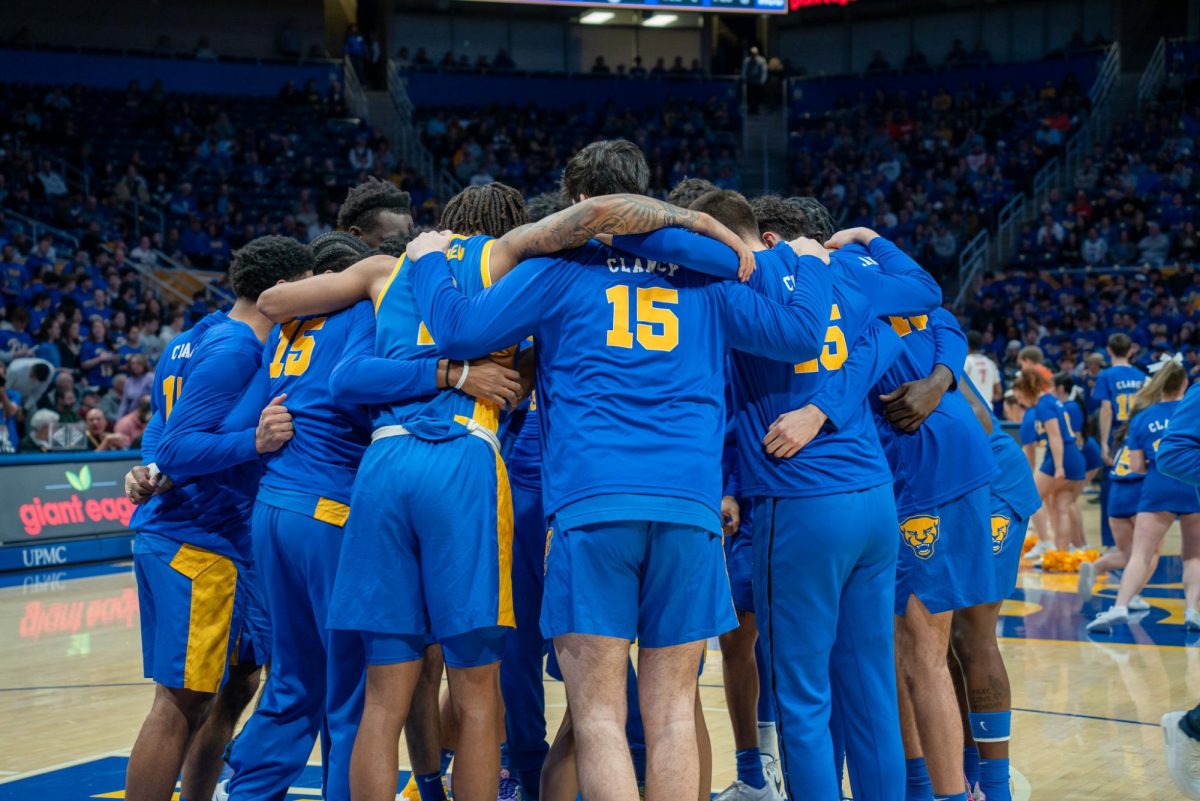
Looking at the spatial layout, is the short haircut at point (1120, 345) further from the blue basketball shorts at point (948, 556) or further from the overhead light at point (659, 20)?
the overhead light at point (659, 20)

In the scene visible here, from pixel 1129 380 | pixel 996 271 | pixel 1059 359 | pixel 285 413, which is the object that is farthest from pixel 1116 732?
pixel 996 271

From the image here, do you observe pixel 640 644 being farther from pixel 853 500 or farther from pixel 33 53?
pixel 33 53

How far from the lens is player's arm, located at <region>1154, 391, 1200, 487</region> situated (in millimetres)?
4129

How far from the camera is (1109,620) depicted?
8625mm

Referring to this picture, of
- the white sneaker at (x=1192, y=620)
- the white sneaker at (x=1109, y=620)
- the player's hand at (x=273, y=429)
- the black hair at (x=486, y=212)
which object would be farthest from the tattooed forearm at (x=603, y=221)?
the white sneaker at (x=1192, y=620)

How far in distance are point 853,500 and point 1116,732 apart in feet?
9.58

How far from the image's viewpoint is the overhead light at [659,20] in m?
30.7

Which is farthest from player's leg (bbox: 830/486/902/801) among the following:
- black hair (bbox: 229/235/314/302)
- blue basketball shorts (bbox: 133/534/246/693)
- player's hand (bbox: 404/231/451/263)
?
black hair (bbox: 229/235/314/302)

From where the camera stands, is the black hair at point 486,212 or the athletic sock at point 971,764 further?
the athletic sock at point 971,764

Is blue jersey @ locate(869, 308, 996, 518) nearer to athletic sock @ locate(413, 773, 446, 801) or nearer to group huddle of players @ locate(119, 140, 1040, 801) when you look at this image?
group huddle of players @ locate(119, 140, 1040, 801)

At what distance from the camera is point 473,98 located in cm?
2877

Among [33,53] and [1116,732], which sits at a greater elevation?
[33,53]

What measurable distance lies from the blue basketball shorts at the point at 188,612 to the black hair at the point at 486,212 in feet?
4.61

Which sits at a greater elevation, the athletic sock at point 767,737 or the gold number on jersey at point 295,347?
the gold number on jersey at point 295,347
